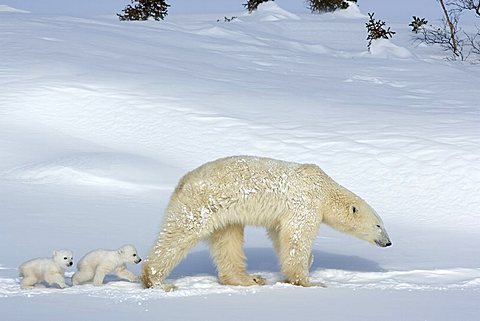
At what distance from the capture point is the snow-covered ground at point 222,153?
5.05 metres

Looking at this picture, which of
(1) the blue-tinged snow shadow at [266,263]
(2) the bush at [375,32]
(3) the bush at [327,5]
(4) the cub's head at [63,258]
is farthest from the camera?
(3) the bush at [327,5]

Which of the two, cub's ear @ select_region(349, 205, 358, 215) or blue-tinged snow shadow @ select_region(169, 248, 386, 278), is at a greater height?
cub's ear @ select_region(349, 205, 358, 215)

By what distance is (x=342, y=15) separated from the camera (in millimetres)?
26484

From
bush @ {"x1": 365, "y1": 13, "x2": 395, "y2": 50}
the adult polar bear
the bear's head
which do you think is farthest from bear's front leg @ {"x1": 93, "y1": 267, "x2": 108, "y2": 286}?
bush @ {"x1": 365, "y1": 13, "x2": 395, "y2": 50}

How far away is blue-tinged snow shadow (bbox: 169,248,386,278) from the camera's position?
20.7ft

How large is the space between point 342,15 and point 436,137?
16.9 metres

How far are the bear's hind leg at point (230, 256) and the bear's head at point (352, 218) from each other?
703mm

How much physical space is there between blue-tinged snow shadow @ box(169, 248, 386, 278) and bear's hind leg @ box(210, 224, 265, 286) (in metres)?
0.40

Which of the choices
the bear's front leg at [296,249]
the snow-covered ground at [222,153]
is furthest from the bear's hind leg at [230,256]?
the bear's front leg at [296,249]

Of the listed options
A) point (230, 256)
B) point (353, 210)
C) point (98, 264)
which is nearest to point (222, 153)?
point (353, 210)

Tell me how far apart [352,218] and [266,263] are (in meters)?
0.98

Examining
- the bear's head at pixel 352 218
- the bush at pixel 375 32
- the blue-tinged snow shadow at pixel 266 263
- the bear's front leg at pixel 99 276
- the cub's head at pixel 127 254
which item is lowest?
the blue-tinged snow shadow at pixel 266 263

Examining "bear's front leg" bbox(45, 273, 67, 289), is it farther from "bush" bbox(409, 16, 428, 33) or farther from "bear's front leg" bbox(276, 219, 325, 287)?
"bush" bbox(409, 16, 428, 33)

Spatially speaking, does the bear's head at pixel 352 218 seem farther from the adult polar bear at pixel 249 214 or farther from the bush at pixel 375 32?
the bush at pixel 375 32
